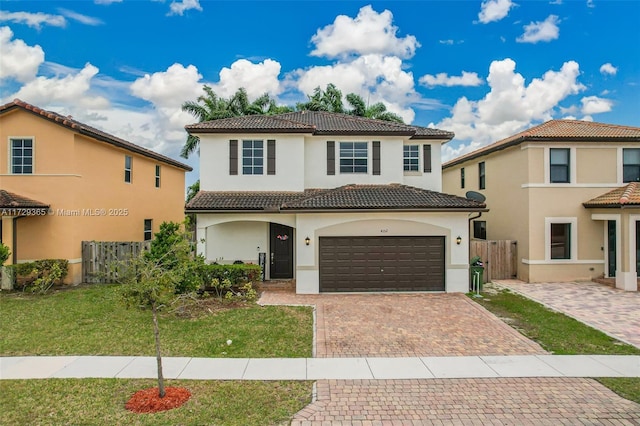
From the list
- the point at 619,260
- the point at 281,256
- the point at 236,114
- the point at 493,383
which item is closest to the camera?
the point at 493,383

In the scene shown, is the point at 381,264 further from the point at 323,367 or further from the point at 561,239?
the point at 561,239

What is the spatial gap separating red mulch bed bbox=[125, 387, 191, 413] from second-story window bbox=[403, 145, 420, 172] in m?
15.1

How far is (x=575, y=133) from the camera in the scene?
16750mm

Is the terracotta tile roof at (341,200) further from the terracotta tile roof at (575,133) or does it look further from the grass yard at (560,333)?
the terracotta tile roof at (575,133)

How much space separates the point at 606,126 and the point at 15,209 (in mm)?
26642

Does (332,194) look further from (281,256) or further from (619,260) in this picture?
(619,260)

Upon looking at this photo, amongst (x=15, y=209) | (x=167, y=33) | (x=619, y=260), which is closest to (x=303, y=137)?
(x=167, y=33)

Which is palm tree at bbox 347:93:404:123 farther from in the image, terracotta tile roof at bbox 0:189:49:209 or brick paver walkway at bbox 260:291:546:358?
terracotta tile roof at bbox 0:189:49:209

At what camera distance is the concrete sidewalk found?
7180mm

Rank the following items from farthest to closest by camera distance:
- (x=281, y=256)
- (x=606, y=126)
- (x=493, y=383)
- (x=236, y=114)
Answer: (x=236, y=114), (x=606, y=126), (x=281, y=256), (x=493, y=383)

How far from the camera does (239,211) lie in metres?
14.8

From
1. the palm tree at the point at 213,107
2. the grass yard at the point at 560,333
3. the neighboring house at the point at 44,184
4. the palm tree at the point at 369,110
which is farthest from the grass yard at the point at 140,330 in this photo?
the palm tree at the point at 369,110

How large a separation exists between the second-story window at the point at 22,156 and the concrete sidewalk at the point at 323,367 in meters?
10.6

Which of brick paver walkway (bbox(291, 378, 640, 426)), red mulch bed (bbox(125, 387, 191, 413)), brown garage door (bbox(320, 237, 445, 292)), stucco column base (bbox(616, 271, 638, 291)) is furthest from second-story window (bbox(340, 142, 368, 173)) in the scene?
red mulch bed (bbox(125, 387, 191, 413))
